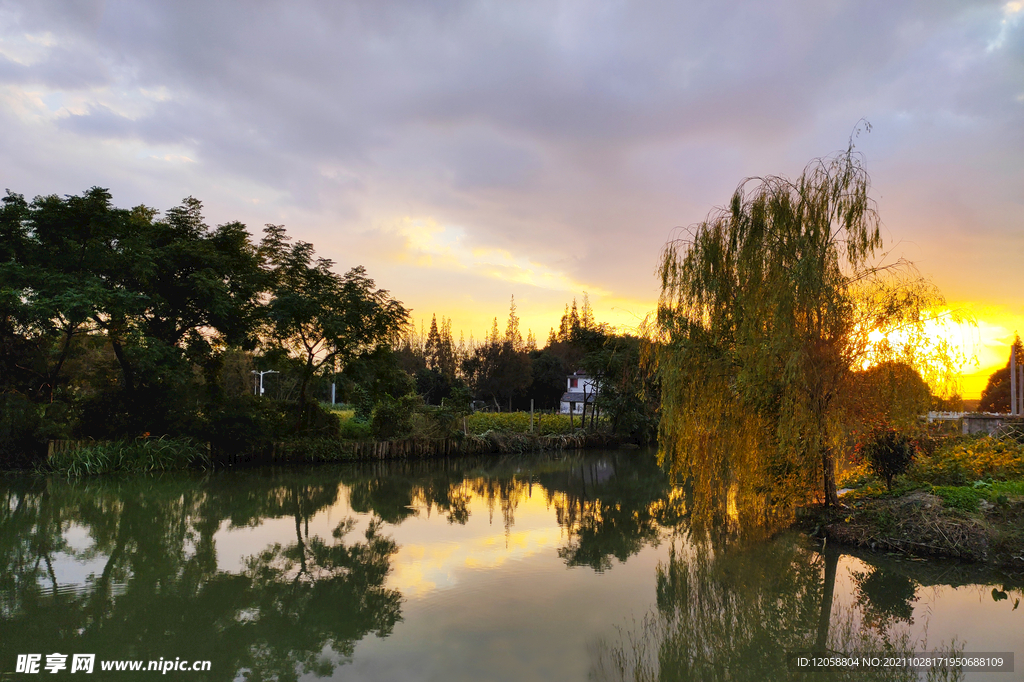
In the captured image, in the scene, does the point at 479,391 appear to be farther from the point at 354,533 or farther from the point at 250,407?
the point at 354,533

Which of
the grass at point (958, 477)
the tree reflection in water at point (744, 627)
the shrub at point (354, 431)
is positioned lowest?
the tree reflection in water at point (744, 627)

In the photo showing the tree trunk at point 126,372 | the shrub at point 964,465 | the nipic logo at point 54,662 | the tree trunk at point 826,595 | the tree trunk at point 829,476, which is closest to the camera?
the nipic logo at point 54,662

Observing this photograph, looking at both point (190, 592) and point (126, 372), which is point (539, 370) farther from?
point (190, 592)

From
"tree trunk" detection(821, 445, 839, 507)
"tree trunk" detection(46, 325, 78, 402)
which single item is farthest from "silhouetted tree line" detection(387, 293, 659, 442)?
"tree trunk" detection(46, 325, 78, 402)

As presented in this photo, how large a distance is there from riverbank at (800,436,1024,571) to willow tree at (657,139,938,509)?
0.70 m

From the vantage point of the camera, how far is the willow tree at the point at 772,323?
8023mm

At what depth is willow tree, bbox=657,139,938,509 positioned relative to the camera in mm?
8023

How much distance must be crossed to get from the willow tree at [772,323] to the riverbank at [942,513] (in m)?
0.70

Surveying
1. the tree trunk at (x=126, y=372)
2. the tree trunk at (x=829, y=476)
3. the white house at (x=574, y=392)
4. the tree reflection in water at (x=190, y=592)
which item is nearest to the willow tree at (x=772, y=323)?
the tree trunk at (x=829, y=476)

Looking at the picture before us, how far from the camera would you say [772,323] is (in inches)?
324

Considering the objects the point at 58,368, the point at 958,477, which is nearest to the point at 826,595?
the point at 958,477

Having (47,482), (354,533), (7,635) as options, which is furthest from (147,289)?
(7,635)

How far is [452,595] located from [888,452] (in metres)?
6.87

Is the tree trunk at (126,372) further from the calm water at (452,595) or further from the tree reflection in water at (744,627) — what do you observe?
the tree reflection in water at (744,627)
